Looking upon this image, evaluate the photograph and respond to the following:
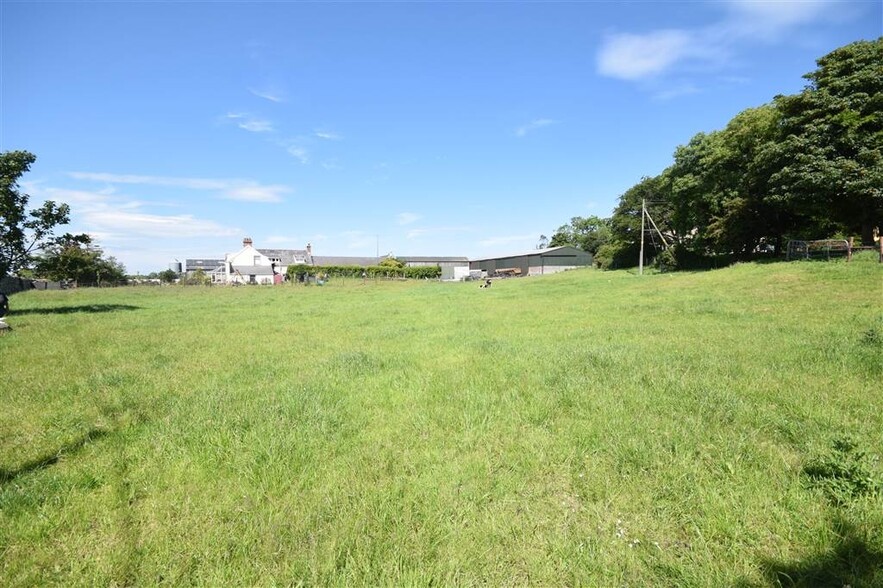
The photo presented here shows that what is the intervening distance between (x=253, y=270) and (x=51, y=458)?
292 feet

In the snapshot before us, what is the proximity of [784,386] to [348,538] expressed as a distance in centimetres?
603

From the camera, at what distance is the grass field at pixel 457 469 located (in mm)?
2668

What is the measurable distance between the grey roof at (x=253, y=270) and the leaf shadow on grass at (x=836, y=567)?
91.5 metres

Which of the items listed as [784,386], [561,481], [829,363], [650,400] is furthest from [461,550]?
[829,363]

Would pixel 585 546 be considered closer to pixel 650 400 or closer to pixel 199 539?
pixel 199 539

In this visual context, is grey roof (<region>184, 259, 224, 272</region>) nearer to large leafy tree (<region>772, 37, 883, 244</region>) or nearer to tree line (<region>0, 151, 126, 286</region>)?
tree line (<region>0, 151, 126, 286</region>)

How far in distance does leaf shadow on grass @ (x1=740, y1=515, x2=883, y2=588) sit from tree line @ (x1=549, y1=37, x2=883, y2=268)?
85.8 ft

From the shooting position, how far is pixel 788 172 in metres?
23.0

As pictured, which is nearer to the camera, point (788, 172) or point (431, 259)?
point (788, 172)

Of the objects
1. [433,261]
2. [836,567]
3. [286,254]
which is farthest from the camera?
[433,261]

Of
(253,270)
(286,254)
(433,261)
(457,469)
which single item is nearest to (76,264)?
(253,270)

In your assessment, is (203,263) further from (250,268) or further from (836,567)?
(836,567)

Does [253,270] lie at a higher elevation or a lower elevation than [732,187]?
lower

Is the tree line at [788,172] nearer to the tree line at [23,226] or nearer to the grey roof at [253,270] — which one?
the tree line at [23,226]
